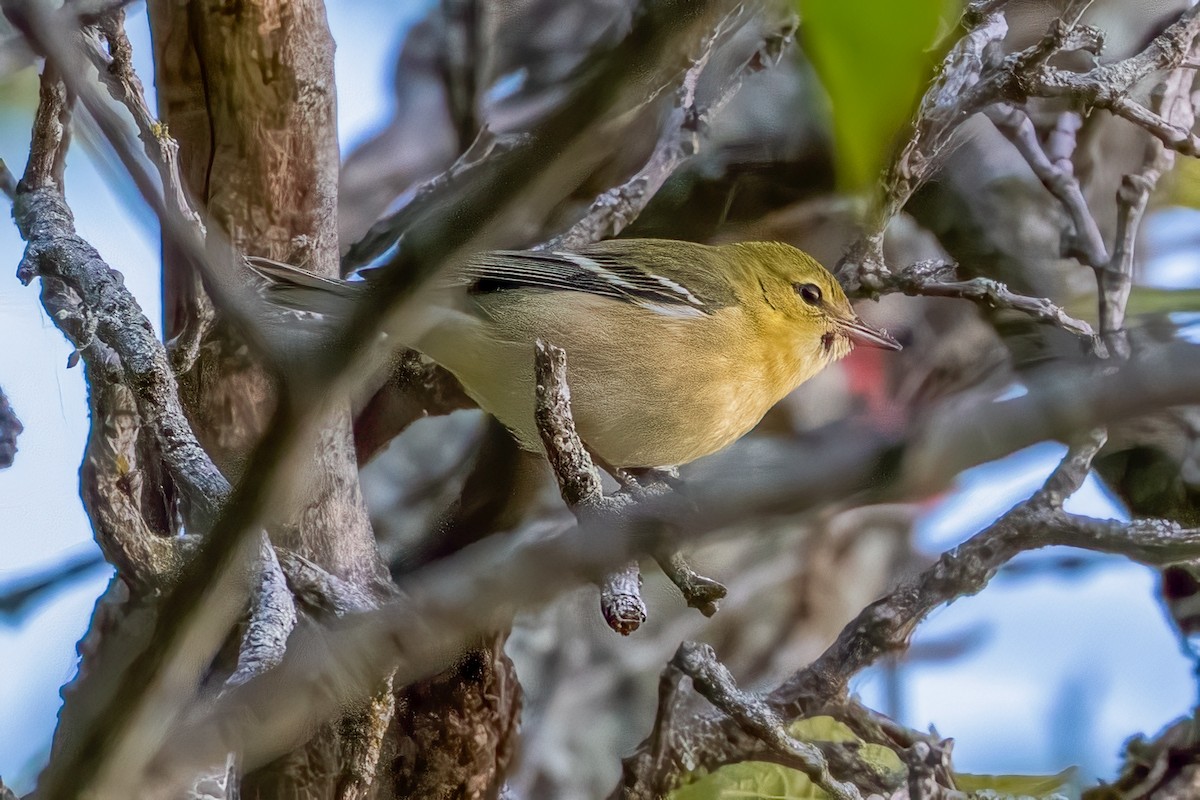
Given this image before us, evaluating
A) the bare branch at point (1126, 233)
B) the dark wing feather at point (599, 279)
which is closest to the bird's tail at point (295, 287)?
the dark wing feather at point (599, 279)

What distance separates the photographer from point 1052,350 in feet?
3.62

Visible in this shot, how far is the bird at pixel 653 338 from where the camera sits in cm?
127

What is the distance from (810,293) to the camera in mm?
1449

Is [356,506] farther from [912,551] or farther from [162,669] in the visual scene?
[912,551]

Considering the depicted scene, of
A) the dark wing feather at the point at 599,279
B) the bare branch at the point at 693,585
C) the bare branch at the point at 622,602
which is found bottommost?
the bare branch at the point at 622,602

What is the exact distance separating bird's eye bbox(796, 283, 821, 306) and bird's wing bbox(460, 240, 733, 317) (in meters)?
0.10

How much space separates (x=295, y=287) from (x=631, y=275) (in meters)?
0.52

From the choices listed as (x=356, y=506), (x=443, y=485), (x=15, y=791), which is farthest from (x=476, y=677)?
(x=15, y=791)

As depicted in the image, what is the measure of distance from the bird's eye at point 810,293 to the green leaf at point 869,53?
1.20 m

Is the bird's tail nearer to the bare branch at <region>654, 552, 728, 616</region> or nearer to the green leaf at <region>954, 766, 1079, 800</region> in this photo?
the bare branch at <region>654, 552, 728, 616</region>

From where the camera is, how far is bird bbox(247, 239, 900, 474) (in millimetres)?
1270

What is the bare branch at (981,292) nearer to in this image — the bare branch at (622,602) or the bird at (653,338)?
the bird at (653,338)

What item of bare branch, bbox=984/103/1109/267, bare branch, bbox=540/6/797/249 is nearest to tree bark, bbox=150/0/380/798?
bare branch, bbox=540/6/797/249

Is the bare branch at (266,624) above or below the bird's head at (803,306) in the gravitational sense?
below
